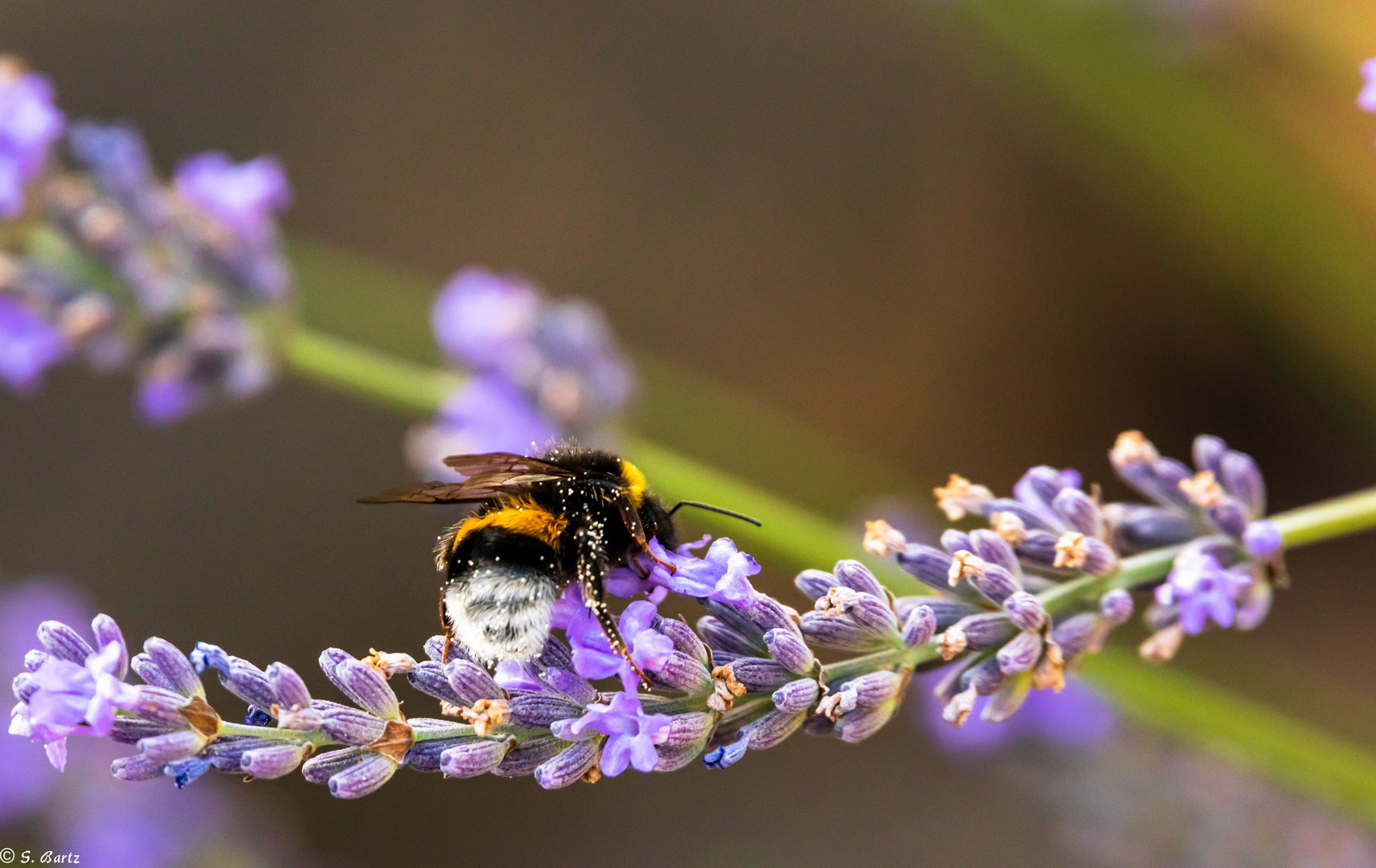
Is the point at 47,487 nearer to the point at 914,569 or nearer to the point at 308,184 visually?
the point at 308,184

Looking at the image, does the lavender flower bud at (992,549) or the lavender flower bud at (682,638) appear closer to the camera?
the lavender flower bud at (682,638)

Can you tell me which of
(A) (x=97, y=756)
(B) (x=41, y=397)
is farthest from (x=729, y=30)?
(A) (x=97, y=756)

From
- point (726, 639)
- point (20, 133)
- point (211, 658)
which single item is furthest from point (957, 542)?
point (20, 133)

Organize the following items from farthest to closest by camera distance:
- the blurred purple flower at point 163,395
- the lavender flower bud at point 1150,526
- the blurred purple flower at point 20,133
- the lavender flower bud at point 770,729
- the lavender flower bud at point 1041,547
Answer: the blurred purple flower at point 163,395
the blurred purple flower at point 20,133
the lavender flower bud at point 1150,526
the lavender flower bud at point 1041,547
the lavender flower bud at point 770,729

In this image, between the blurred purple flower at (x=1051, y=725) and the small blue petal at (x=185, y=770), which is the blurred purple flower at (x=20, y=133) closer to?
the small blue petal at (x=185, y=770)

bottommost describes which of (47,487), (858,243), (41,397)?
(47,487)

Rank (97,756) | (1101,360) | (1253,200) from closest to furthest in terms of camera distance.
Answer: (97,756), (1253,200), (1101,360)

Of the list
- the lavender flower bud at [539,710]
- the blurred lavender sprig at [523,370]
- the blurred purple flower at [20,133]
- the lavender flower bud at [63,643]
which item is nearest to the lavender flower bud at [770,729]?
the lavender flower bud at [539,710]
